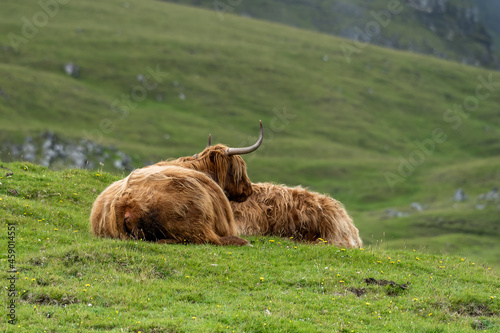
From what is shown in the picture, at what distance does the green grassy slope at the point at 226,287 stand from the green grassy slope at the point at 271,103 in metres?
61.6

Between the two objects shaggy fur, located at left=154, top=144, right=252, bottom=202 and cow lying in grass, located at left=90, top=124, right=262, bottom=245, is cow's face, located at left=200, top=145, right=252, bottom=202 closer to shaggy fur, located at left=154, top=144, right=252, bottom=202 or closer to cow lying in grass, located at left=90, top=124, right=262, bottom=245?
shaggy fur, located at left=154, top=144, right=252, bottom=202

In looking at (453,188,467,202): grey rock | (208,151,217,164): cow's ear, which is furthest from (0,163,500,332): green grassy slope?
(453,188,467,202): grey rock

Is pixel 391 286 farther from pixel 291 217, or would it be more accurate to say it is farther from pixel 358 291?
pixel 291 217

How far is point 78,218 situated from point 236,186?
11.3ft

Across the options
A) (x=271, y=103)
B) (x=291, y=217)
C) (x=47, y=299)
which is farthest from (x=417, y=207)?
(x=47, y=299)

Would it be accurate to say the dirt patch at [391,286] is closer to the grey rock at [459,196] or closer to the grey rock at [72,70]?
the grey rock at [459,196]

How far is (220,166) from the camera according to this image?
1269 cm

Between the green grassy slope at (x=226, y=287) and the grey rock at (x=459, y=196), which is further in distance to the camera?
the grey rock at (x=459, y=196)

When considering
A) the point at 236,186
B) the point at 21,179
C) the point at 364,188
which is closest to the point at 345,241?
the point at 236,186

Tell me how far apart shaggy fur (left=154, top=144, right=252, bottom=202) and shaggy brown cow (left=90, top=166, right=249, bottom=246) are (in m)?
1.31

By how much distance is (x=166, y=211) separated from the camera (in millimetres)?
10281

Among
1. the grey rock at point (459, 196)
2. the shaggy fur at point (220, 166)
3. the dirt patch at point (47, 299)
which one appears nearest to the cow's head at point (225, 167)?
the shaggy fur at point (220, 166)

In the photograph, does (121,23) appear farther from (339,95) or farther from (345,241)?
(345,241)

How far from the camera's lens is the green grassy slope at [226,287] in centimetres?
745
